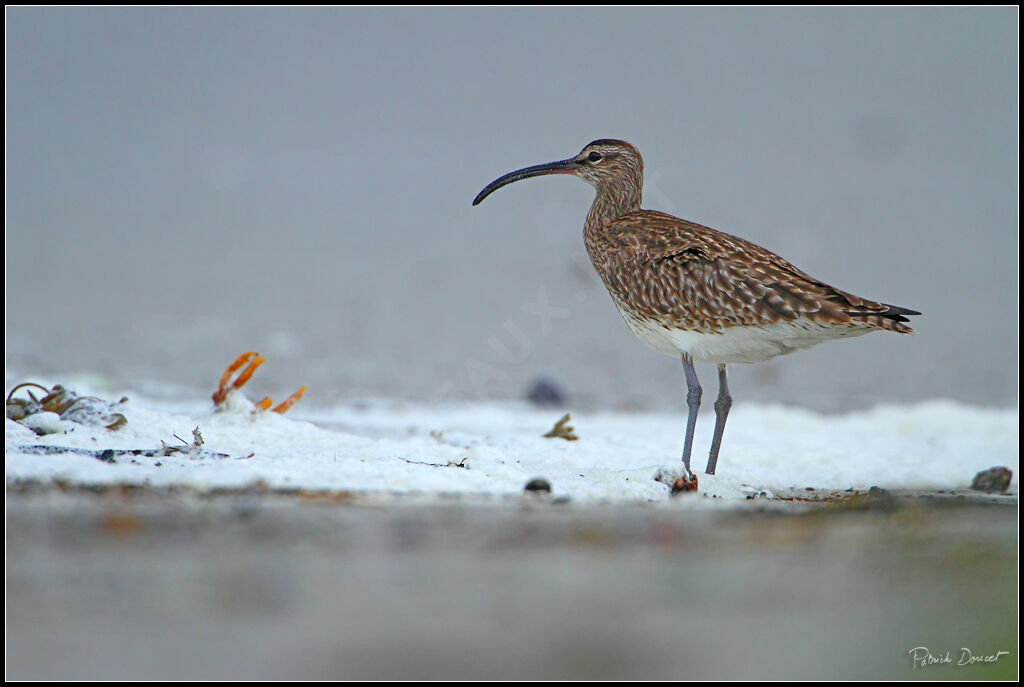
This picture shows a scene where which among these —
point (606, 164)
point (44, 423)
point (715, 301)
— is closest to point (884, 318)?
point (715, 301)

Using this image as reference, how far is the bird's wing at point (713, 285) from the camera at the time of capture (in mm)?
4723

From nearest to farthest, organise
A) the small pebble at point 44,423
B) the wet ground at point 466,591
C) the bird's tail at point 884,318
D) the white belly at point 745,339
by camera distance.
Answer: the wet ground at point 466,591 → the small pebble at point 44,423 → the bird's tail at point 884,318 → the white belly at point 745,339

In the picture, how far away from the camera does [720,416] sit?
17.3ft

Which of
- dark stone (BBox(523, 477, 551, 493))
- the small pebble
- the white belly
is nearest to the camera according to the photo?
dark stone (BBox(523, 477, 551, 493))

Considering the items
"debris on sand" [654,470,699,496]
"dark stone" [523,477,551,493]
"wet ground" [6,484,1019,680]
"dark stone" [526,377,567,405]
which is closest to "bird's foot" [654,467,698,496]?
"debris on sand" [654,470,699,496]

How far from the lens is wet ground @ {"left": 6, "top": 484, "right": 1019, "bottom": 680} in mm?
2338

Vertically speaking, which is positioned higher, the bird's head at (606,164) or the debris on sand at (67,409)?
the bird's head at (606,164)

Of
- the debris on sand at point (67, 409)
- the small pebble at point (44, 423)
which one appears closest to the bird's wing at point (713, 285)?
the debris on sand at point (67, 409)

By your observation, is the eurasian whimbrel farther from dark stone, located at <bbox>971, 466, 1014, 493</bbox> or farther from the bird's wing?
dark stone, located at <bbox>971, 466, 1014, 493</bbox>

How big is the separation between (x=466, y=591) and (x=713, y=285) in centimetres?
268

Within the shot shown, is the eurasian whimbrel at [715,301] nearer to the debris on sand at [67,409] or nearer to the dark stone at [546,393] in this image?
the dark stone at [546,393]
